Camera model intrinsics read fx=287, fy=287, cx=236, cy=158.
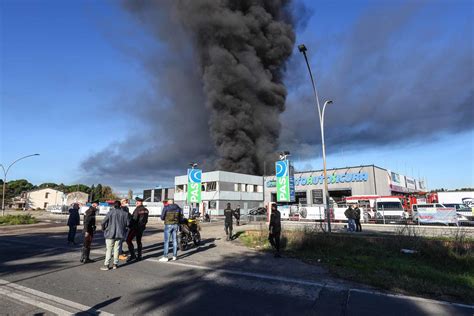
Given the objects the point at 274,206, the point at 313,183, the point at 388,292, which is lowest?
the point at 388,292

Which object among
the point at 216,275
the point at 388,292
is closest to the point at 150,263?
the point at 216,275

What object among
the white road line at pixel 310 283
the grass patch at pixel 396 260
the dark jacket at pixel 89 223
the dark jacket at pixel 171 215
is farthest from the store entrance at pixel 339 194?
the dark jacket at pixel 89 223

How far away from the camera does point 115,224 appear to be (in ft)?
22.7

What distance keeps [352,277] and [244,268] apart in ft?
7.99

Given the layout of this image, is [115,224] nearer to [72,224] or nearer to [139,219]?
[139,219]

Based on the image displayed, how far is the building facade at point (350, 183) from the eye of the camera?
126 ft

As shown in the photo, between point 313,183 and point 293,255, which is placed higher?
point 313,183

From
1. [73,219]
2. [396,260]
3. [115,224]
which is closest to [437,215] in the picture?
[396,260]

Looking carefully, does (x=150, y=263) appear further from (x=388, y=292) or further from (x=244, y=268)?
(x=388, y=292)

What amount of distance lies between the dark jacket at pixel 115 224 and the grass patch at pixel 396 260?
494cm

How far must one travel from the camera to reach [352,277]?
600cm

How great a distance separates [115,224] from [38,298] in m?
2.49

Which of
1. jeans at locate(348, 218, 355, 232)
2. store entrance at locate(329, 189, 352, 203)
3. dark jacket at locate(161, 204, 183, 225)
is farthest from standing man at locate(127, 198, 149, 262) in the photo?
store entrance at locate(329, 189, 352, 203)

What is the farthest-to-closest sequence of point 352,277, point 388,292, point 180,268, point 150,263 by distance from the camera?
1. point 150,263
2. point 180,268
3. point 352,277
4. point 388,292
